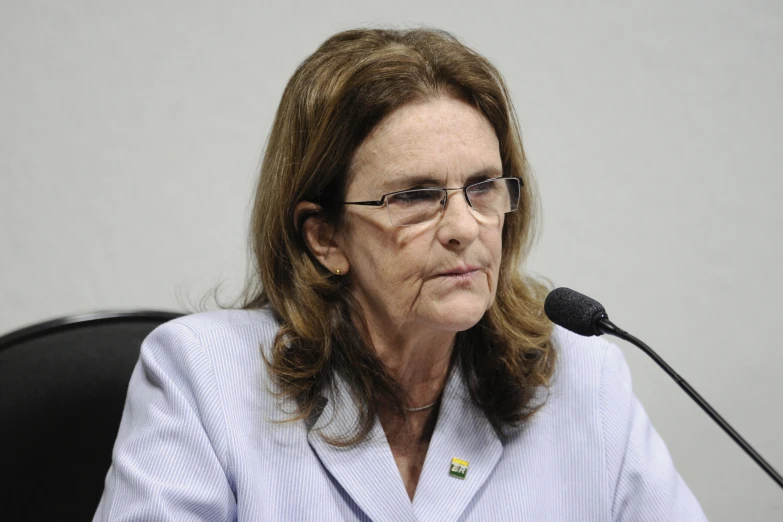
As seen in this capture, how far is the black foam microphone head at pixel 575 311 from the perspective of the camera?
3.54 feet

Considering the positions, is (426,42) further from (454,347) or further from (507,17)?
(507,17)

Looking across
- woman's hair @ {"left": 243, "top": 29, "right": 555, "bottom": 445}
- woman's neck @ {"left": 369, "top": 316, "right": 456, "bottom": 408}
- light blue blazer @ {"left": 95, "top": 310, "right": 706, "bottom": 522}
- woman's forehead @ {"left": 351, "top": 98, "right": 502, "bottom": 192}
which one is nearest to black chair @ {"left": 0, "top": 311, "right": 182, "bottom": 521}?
light blue blazer @ {"left": 95, "top": 310, "right": 706, "bottom": 522}

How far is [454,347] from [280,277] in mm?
370

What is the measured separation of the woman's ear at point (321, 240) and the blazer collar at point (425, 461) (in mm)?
208

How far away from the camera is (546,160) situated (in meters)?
2.28

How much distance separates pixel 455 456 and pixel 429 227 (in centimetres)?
42

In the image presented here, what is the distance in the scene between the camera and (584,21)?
2.25 m

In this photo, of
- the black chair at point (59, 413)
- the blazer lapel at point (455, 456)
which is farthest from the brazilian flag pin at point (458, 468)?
the black chair at point (59, 413)

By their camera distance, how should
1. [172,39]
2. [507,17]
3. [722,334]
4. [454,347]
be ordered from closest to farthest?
[454,347] → [172,39] → [507,17] → [722,334]

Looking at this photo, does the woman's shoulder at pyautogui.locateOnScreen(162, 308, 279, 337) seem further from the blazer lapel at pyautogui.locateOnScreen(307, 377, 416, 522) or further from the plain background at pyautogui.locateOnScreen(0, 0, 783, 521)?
the plain background at pyautogui.locateOnScreen(0, 0, 783, 521)

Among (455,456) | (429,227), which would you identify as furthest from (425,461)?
(429,227)

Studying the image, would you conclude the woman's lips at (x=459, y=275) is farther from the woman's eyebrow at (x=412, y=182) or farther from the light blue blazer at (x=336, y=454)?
the light blue blazer at (x=336, y=454)

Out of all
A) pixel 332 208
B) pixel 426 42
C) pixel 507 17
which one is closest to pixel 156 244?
pixel 332 208

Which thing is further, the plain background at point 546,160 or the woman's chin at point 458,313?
the plain background at point 546,160
